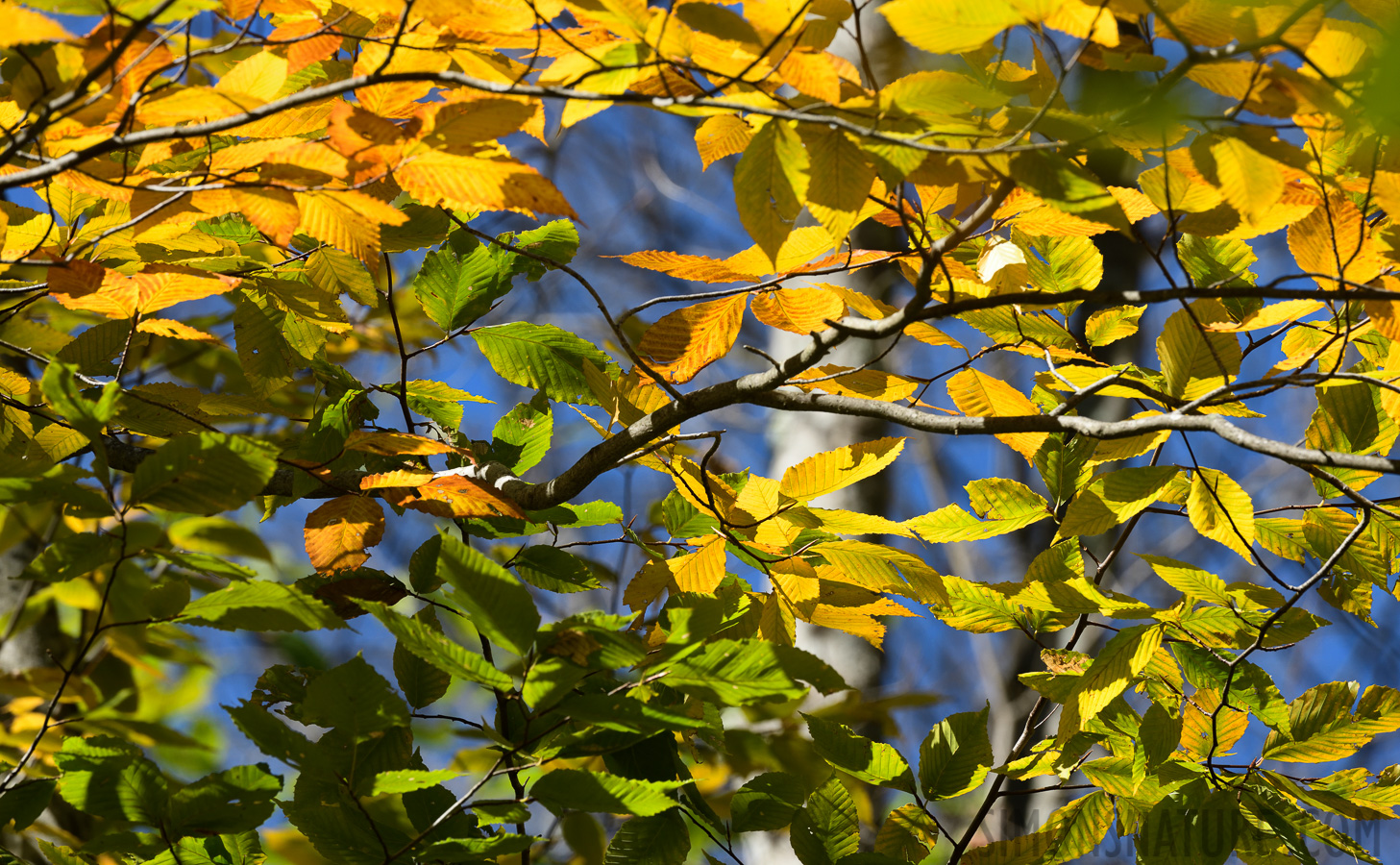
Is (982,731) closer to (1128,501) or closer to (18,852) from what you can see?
(1128,501)

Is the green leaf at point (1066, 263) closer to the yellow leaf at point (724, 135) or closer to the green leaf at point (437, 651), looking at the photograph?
the yellow leaf at point (724, 135)

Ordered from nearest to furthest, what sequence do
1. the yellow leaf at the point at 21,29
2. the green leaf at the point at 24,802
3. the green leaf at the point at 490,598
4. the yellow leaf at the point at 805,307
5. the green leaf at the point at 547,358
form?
the yellow leaf at the point at 21,29 → the green leaf at the point at 490,598 → the green leaf at the point at 24,802 → the yellow leaf at the point at 805,307 → the green leaf at the point at 547,358

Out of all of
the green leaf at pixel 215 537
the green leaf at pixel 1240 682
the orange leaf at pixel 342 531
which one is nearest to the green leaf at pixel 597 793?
the orange leaf at pixel 342 531

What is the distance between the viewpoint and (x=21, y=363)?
1553mm

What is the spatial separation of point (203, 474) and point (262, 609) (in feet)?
0.30

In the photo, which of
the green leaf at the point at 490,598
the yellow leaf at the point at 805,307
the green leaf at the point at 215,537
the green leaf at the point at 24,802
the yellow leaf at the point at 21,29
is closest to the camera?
the yellow leaf at the point at 21,29

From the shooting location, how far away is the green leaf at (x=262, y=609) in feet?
1.75

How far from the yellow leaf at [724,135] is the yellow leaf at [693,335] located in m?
0.12

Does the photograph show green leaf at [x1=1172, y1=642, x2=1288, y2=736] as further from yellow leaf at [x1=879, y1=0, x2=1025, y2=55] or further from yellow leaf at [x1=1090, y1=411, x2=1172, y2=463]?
yellow leaf at [x1=879, y1=0, x2=1025, y2=55]

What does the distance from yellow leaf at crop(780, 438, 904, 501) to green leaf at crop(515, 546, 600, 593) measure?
20 cm

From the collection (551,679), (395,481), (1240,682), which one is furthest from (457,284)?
(1240,682)

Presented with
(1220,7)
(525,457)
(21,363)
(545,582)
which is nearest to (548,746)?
(545,582)

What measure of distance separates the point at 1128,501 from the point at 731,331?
0.35 meters

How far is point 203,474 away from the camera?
0.54 metres
